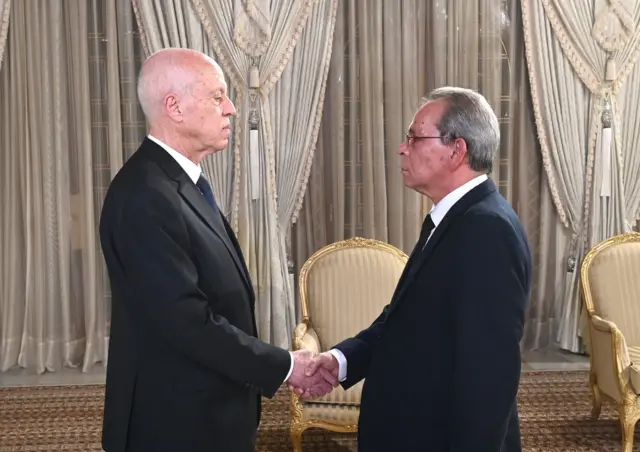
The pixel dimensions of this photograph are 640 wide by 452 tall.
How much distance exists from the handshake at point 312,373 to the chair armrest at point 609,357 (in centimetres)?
174

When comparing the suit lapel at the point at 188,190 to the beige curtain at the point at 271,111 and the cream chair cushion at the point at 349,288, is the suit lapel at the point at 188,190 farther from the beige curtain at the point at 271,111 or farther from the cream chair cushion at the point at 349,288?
the beige curtain at the point at 271,111

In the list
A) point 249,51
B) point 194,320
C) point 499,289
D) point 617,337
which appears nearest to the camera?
point 499,289

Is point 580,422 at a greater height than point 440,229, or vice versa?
point 440,229

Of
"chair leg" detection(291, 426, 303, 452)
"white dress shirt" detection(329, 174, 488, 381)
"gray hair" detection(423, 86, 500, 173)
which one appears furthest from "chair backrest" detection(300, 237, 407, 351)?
"gray hair" detection(423, 86, 500, 173)

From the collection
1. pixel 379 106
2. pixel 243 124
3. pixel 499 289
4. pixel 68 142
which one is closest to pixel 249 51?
pixel 243 124

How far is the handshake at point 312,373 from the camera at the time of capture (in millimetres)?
2072

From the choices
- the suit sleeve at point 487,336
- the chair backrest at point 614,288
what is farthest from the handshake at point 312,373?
the chair backrest at point 614,288

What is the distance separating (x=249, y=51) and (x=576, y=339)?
297 centimetres

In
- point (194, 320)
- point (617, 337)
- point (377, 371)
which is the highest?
point (194, 320)

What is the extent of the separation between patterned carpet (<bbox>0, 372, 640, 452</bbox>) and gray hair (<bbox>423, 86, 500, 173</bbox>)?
214 cm

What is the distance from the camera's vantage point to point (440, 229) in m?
1.78

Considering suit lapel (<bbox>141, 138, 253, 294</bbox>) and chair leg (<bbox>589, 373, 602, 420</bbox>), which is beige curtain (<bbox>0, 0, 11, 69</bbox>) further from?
chair leg (<bbox>589, 373, 602, 420</bbox>)

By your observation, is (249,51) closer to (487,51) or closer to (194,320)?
(487,51)

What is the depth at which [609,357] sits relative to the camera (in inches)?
138
